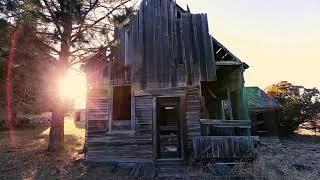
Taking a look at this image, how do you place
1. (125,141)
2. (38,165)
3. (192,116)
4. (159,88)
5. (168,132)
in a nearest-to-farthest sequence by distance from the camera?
1. (38,165)
2. (192,116)
3. (125,141)
4. (159,88)
5. (168,132)

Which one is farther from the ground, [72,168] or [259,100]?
[259,100]

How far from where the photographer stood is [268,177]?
29.8 feet

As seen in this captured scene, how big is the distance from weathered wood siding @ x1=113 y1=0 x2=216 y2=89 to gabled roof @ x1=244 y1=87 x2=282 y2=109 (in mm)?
11741

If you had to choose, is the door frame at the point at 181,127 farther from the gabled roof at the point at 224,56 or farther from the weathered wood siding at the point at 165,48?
the gabled roof at the point at 224,56

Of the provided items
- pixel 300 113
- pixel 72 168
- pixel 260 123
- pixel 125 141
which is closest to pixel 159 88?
pixel 125 141

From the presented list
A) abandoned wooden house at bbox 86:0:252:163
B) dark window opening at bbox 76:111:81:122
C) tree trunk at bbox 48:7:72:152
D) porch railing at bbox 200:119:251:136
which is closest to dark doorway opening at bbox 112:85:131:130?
tree trunk at bbox 48:7:72:152

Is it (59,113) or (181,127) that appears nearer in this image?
(181,127)

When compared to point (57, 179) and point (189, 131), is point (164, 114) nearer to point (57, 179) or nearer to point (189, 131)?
point (189, 131)

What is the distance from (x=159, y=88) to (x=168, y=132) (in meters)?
6.85

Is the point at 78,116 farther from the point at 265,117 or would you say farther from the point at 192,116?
the point at 192,116

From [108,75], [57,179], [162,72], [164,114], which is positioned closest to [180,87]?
[162,72]

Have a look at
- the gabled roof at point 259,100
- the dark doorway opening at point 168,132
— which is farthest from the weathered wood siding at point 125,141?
the gabled roof at point 259,100

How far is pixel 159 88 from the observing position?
40.3 feet

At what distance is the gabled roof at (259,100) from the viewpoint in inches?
928
